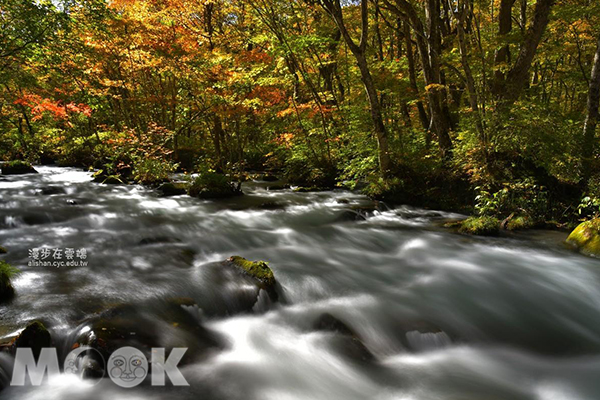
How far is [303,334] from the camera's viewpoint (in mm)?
3742

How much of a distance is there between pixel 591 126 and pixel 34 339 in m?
11.4

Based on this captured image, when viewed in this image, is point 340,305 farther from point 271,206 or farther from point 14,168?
point 14,168

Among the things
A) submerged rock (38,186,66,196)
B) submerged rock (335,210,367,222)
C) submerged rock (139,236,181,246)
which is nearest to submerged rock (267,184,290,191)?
submerged rock (335,210,367,222)

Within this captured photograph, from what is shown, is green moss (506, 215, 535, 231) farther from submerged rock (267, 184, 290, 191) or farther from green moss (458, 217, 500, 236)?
submerged rock (267, 184, 290, 191)

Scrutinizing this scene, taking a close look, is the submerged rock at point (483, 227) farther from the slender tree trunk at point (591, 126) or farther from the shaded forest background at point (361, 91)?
the slender tree trunk at point (591, 126)

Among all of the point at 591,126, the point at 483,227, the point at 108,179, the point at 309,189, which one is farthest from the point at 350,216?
the point at 108,179

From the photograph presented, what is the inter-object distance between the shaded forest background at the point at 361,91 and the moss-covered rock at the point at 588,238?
0.39 m

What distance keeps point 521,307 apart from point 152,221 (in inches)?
A: 289

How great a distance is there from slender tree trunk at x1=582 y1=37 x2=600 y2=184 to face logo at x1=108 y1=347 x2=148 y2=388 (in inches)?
366

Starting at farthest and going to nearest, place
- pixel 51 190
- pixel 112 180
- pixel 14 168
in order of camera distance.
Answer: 1. pixel 14 168
2. pixel 112 180
3. pixel 51 190

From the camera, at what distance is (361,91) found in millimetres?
13602

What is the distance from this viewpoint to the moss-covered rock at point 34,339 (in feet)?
8.55

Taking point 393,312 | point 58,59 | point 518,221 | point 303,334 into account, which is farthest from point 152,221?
point 518,221

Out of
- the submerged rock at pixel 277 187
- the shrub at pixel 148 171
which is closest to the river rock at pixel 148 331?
the submerged rock at pixel 277 187
